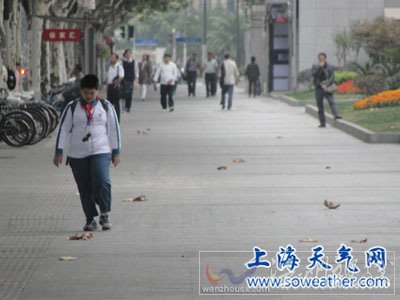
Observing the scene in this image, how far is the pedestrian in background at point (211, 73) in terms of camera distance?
57.3 meters

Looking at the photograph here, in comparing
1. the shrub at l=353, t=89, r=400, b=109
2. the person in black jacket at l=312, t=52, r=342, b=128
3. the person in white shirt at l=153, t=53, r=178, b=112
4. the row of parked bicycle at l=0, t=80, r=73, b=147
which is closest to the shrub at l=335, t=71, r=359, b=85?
the person in white shirt at l=153, t=53, r=178, b=112

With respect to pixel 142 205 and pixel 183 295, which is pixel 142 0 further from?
pixel 183 295

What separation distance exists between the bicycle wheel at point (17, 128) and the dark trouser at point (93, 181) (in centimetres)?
1171

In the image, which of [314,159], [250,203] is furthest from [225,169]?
[250,203]

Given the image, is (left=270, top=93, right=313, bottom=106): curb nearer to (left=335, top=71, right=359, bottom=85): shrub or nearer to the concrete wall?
(left=335, top=71, right=359, bottom=85): shrub

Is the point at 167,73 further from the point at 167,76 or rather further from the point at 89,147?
the point at 89,147

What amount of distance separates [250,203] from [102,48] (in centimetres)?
5032

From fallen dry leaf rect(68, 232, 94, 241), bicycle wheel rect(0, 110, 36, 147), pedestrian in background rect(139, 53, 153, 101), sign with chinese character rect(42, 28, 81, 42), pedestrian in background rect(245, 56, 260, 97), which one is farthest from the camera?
pedestrian in background rect(245, 56, 260, 97)

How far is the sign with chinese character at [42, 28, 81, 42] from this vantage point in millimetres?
36375

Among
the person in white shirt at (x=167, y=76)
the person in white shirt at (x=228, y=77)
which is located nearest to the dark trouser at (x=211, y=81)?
the person in white shirt at (x=228, y=77)

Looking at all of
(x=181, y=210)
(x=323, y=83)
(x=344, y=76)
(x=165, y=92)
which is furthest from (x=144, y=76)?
(x=181, y=210)

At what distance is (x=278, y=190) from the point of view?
17922 millimetres

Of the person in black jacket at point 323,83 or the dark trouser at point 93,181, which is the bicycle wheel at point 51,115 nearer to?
the person in black jacket at point 323,83

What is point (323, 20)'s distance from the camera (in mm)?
59750
